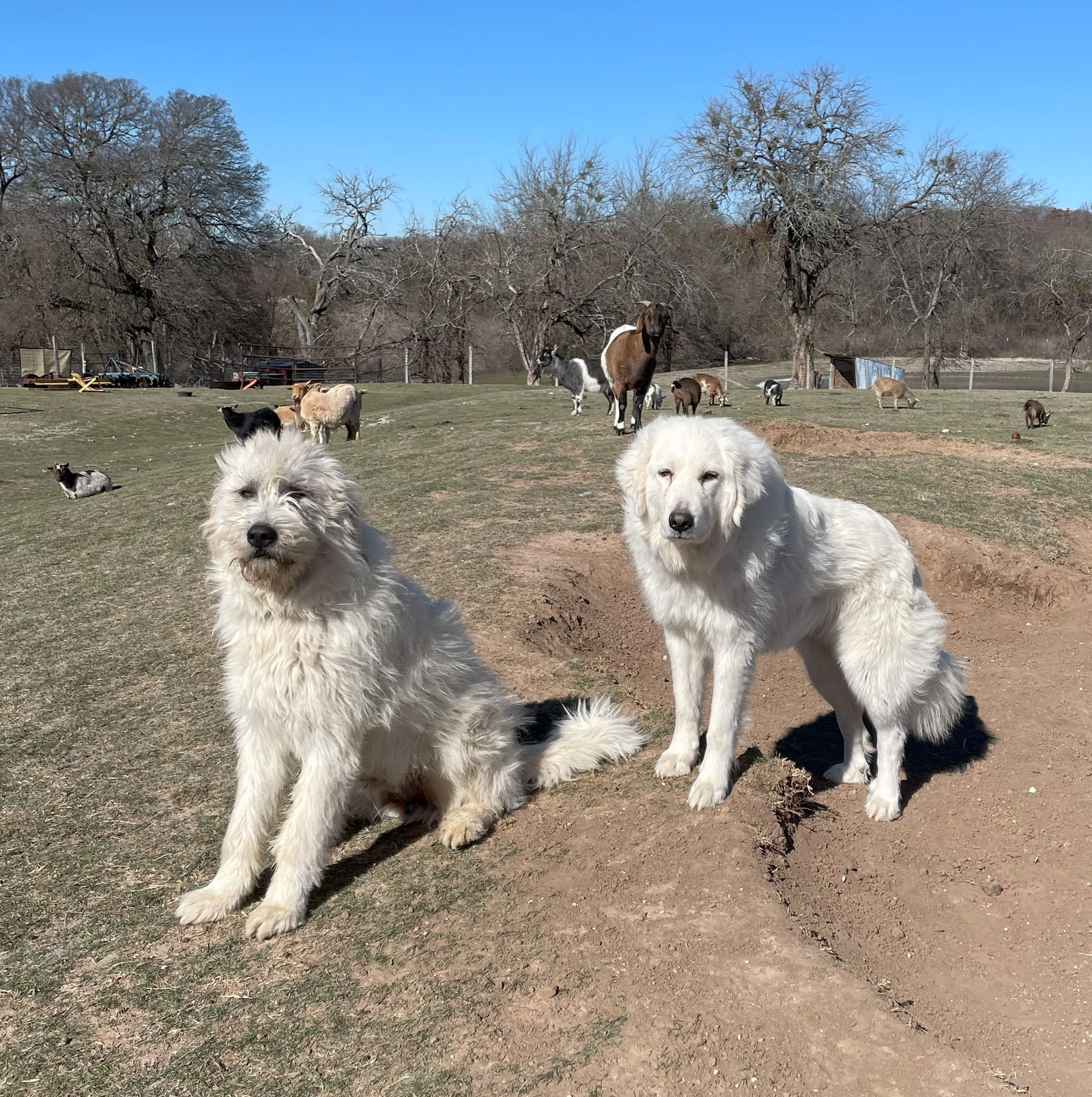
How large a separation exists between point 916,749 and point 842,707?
49.9 inches

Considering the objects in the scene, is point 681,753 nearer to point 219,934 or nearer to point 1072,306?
point 219,934

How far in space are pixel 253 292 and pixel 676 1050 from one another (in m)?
58.8

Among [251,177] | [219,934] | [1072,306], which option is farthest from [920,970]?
[251,177]

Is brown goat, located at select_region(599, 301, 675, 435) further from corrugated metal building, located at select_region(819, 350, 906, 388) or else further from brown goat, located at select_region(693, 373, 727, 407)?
corrugated metal building, located at select_region(819, 350, 906, 388)

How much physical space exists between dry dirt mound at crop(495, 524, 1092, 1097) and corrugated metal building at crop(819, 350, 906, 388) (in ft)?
125

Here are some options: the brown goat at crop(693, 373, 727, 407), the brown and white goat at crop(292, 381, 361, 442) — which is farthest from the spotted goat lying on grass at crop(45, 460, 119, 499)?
the brown goat at crop(693, 373, 727, 407)

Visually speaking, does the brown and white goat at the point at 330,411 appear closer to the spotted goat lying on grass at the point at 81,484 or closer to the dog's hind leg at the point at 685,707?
the spotted goat lying on grass at the point at 81,484

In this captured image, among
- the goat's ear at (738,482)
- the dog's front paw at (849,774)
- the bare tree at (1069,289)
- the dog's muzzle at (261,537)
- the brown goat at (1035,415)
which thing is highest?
the bare tree at (1069,289)

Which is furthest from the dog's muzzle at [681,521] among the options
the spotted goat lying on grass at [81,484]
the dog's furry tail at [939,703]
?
the spotted goat lying on grass at [81,484]

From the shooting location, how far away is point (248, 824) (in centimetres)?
390

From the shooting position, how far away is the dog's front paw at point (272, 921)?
366cm

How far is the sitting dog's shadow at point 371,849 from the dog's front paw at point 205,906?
0.60 ft

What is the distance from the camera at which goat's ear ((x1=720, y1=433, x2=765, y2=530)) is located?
3.87 metres

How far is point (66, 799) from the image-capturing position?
481 cm
